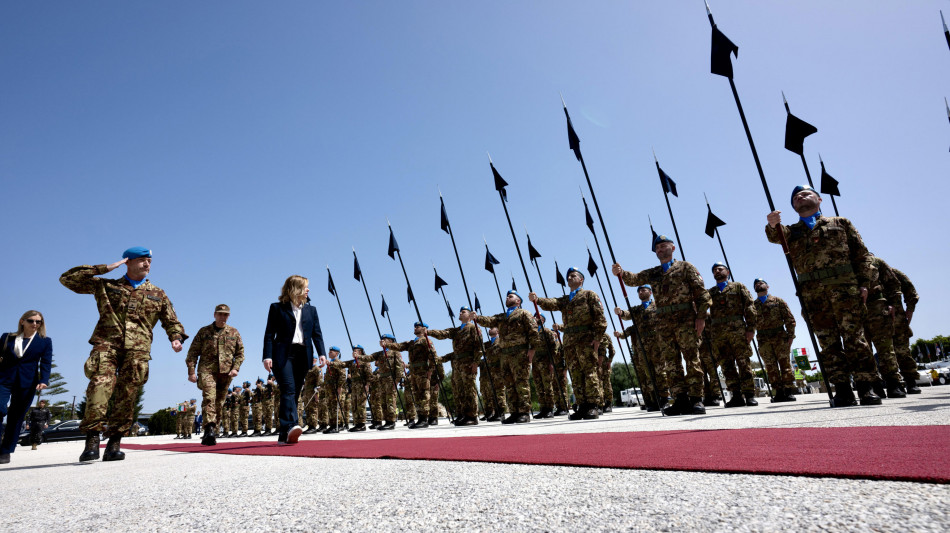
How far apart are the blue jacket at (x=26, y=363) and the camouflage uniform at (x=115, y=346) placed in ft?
5.08

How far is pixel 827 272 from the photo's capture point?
5.42 m

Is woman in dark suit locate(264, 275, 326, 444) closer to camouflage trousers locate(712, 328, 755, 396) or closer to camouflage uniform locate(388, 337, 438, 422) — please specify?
camouflage uniform locate(388, 337, 438, 422)

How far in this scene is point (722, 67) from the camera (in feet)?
21.6

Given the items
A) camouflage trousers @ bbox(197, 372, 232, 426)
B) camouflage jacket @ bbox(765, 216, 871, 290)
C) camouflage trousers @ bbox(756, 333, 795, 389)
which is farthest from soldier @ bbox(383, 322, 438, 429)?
camouflage jacket @ bbox(765, 216, 871, 290)

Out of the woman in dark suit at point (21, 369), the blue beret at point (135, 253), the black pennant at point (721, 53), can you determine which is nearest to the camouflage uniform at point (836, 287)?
the black pennant at point (721, 53)

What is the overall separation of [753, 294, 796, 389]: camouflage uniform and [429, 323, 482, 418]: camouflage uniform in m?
5.46

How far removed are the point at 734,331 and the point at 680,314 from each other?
8.87 feet

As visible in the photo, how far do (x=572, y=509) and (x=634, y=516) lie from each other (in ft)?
0.68

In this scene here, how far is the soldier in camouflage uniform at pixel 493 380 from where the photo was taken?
37.2 feet

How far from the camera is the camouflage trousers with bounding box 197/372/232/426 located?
7.99 m

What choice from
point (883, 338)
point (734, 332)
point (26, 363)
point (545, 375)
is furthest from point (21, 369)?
point (883, 338)

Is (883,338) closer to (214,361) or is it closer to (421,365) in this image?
(421,365)

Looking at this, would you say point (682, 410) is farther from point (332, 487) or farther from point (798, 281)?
point (332, 487)

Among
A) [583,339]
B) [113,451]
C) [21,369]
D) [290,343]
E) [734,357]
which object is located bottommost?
[113,451]
